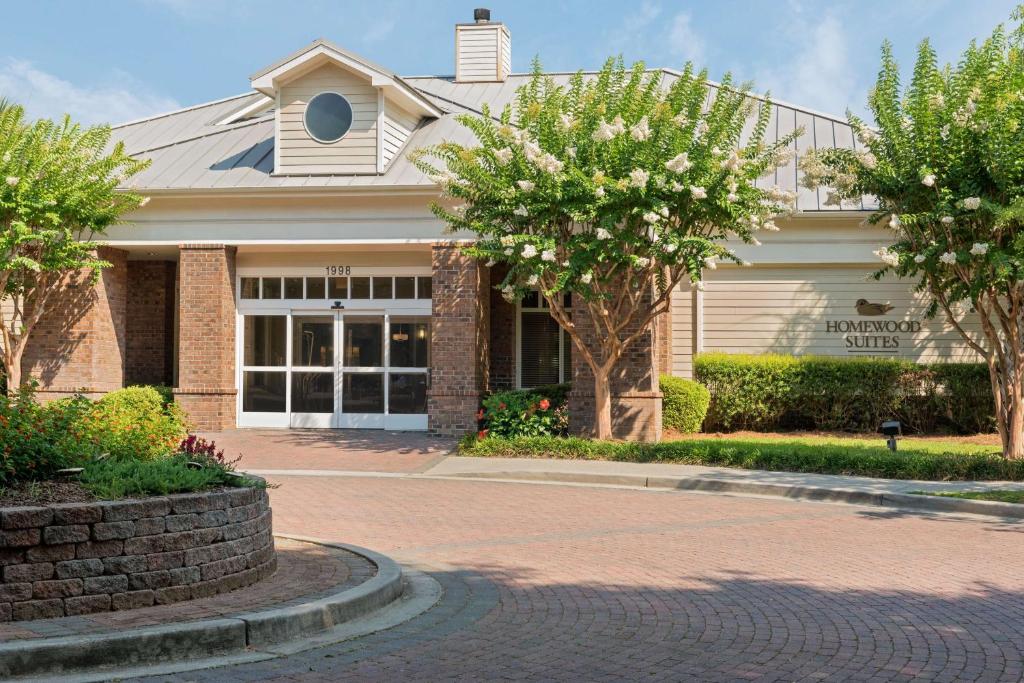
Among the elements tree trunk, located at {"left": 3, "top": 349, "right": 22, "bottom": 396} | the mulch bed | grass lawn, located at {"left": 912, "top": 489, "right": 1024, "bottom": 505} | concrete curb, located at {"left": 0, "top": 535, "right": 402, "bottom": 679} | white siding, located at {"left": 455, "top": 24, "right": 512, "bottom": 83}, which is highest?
white siding, located at {"left": 455, "top": 24, "right": 512, "bottom": 83}

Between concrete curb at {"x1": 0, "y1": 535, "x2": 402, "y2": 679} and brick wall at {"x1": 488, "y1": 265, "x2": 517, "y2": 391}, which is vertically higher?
brick wall at {"x1": 488, "y1": 265, "x2": 517, "y2": 391}

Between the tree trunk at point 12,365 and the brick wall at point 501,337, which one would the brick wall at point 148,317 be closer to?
the tree trunk at point 12,365

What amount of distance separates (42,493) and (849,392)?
16.2 metres

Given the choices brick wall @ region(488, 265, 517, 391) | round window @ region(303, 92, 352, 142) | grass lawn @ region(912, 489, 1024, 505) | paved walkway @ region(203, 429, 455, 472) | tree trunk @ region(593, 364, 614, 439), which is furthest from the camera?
brick wall @ region(488, 265, 517, 391)

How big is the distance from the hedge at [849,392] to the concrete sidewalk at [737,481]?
5.16 m

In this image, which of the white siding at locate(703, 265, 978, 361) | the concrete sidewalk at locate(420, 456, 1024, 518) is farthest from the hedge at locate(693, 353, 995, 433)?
the concrete sidewalk at locate(420, 456, 1024, 518)

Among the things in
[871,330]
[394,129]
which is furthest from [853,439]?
[394,129]

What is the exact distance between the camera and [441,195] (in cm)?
1928

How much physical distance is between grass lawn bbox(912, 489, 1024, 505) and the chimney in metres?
18.4

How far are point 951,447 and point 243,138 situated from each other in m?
15.2

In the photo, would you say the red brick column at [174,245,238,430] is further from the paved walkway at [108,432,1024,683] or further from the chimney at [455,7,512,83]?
the chimney at [455,7,512,83]

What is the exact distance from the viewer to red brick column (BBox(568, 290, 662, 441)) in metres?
18.6

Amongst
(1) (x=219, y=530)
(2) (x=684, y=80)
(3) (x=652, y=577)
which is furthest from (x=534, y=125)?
(1) (x=219, y=530)

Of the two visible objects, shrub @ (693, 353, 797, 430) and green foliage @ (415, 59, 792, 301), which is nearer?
green foliage @ (415, 59, 792, 301)
